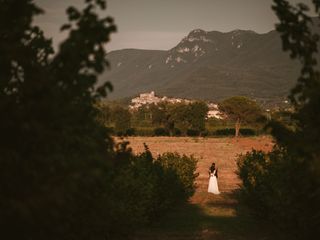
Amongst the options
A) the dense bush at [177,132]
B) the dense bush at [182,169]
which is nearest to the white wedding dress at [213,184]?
the dense bush at [182,169]

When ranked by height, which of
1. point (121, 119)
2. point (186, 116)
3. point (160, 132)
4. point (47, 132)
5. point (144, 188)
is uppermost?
point (186, 116)

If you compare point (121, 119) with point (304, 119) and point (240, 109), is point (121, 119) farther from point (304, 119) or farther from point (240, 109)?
point (304, 119)

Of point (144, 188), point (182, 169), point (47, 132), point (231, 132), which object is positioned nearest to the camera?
point (47, 132)

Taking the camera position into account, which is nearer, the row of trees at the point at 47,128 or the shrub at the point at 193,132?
the row of trees at the point at 47,128

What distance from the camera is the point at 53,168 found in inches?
206

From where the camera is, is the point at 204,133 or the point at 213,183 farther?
the point at 204,133

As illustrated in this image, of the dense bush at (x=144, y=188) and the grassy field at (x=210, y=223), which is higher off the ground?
the dense bush at (x=144, y=188)

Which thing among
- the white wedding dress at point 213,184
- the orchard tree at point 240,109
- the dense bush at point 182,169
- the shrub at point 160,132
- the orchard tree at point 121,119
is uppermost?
the orchard tree at point 240,109

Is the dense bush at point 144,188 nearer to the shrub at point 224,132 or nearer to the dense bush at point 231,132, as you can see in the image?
the shrub at point 224,132

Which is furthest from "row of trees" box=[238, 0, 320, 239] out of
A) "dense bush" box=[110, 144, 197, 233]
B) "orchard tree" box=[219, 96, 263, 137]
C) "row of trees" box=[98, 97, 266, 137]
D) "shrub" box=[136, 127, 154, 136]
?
"orchard tree" box=[219, 96, 263, 137]

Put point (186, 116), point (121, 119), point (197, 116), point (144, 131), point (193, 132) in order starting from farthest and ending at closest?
point (193, 132)
point (144, 131)
point (186, 116)
point (121, 119)
point (197, 116)

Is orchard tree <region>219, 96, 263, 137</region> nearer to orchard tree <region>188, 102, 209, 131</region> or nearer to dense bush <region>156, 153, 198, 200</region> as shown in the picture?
orchard tree <region>188, 102, 209, 131</region>

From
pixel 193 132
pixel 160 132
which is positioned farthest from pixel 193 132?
pixel 160 132

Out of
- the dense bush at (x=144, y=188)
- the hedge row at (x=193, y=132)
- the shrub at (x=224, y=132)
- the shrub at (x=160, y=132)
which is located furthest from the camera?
the shrub at (x=160, y=132)
